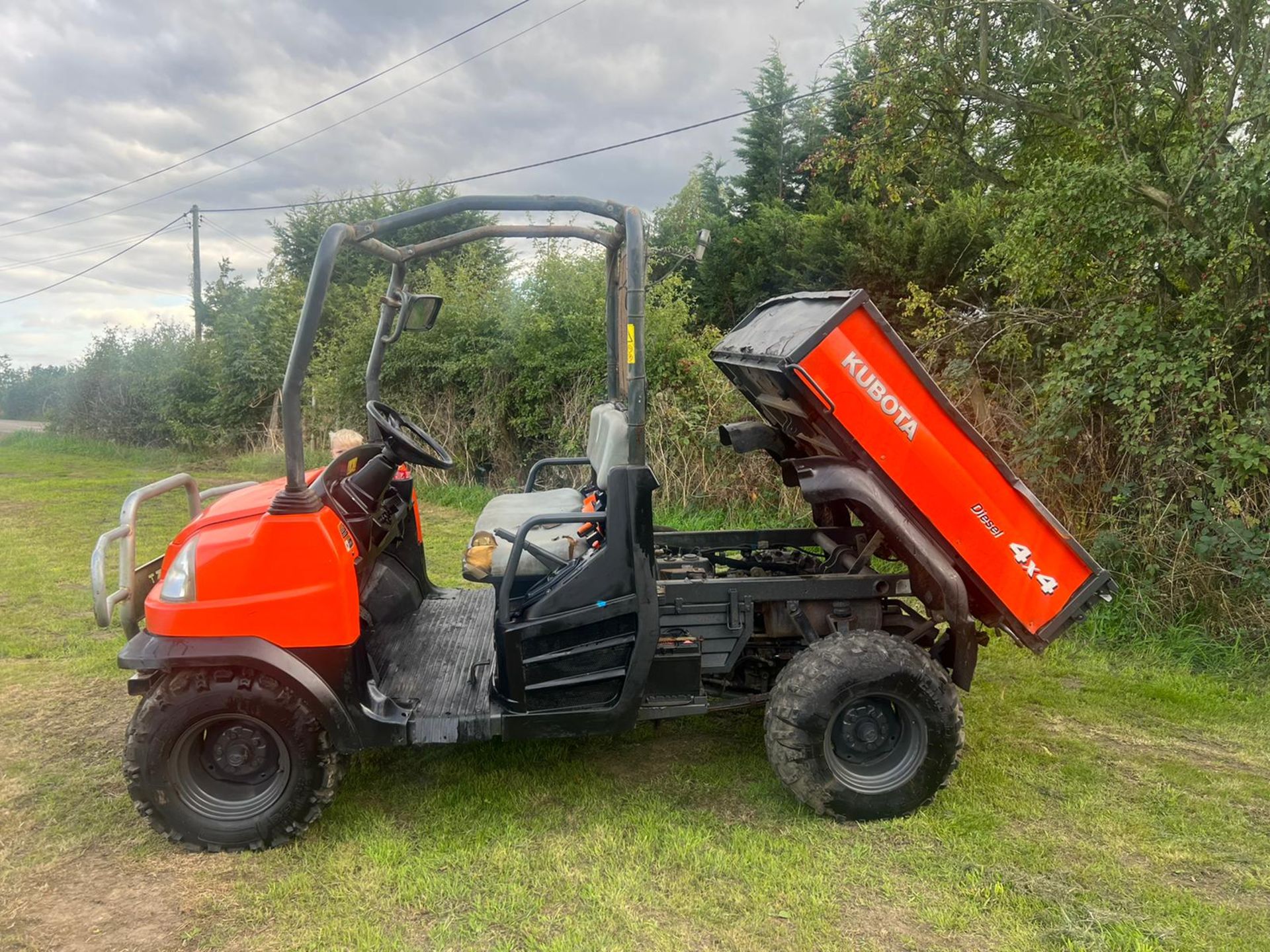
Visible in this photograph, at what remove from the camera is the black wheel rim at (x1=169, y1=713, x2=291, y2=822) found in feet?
10.1

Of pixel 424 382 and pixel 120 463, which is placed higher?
pixel 424 382

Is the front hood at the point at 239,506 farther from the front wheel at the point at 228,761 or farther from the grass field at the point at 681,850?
the grass field at the point at 681,850

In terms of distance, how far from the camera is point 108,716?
4.30m

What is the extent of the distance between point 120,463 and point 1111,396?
16.5m

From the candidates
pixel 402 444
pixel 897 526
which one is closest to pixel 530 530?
pixel 402 444

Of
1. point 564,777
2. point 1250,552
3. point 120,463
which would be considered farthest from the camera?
point 120,463

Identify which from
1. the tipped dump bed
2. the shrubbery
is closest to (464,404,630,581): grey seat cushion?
the tipped dump bed

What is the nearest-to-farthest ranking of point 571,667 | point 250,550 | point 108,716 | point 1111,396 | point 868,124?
point 250,550, point 571,667, point 108,716, point 1111,396, point 868,124

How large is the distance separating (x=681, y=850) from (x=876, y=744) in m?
0.92

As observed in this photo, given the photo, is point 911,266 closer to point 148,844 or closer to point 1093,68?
point 1093,68

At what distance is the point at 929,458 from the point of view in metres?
3.22

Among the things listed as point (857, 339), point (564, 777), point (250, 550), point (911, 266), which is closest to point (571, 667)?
point (564, 777)

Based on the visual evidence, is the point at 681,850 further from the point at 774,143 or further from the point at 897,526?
the point at 774,143

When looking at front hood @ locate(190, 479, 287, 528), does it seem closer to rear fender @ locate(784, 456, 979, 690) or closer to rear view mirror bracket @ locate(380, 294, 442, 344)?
rear view mirror bracket @ locate(380, 294, 442, 344)
